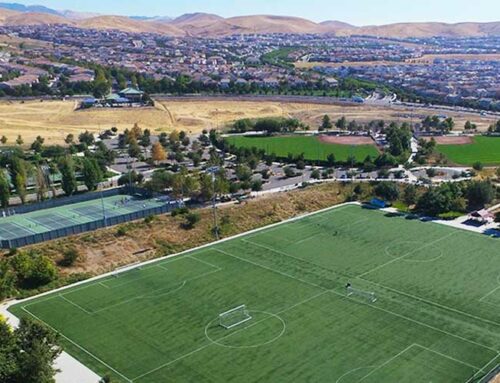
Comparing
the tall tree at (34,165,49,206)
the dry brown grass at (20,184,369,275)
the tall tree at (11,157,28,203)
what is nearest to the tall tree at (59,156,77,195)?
the tall tree at (34,165,49,206)

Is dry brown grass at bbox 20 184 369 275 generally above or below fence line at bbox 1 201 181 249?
below

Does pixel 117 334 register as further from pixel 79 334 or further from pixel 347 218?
pixel 347 218

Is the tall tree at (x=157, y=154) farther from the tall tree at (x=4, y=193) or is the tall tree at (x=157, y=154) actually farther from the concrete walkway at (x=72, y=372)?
the concrete walkway at (x=72, y=372)

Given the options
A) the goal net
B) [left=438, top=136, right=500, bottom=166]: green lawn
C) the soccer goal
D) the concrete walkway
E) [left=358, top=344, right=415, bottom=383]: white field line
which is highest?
[left=438, top=136, right=500, bottom=166]: green lawn

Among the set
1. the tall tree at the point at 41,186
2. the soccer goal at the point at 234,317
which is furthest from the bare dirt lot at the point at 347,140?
the soccer goal at the point at 234,317

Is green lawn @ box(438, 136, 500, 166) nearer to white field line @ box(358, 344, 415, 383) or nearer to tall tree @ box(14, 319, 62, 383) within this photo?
white field line @ box(358, 344, 415, 383)

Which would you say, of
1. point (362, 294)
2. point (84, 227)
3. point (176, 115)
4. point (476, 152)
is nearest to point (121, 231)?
point (84, 227)
